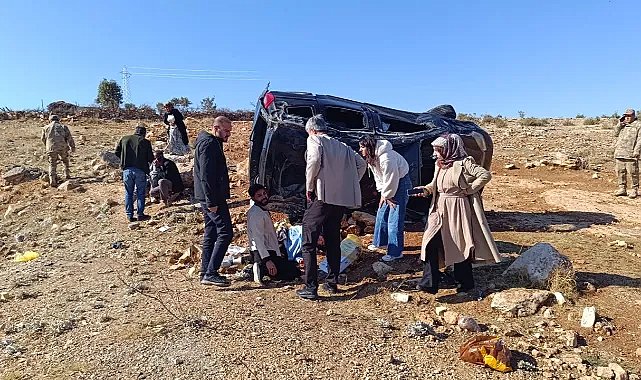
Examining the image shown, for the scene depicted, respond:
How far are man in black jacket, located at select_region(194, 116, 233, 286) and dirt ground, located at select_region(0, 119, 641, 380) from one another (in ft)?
0.96

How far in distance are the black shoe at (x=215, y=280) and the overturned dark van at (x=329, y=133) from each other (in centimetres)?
172

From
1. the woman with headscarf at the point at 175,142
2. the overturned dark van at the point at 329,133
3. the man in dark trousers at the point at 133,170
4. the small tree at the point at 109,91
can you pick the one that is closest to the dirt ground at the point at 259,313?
the man in dark trousers at the point at 133,170

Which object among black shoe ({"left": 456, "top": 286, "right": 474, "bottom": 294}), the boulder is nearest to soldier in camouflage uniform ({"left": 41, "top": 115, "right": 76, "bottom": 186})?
the boulder

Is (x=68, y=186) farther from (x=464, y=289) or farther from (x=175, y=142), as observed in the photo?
(x=464, y=289)

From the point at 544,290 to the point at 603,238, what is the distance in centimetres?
302

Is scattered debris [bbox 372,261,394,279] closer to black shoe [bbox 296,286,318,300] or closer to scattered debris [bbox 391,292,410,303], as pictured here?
scattered debris [bbox 391,292,410,303]

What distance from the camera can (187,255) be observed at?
6590 millimetres

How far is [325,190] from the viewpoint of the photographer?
4973 mm

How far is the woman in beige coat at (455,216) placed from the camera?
4824 millimetres

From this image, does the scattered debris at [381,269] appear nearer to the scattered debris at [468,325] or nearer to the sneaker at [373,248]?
the sneaker at [373,248]

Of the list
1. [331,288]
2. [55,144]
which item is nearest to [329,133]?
[331,288]

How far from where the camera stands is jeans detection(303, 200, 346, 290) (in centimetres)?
505

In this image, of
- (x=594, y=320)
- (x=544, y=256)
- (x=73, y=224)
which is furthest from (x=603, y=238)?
(x=73, y=224)

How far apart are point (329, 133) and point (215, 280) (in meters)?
2.71
